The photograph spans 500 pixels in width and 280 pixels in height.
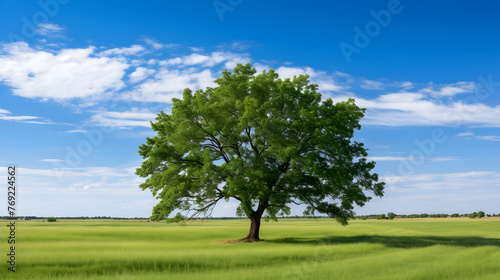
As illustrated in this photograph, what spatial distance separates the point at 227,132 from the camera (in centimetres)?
3797

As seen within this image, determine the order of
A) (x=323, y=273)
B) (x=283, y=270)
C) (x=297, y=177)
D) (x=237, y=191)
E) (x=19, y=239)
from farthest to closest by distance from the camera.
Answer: (x=19, y=239), (x=297, y=177), (x=237, y=191), (x=283, y=270), (x=323, y=273)

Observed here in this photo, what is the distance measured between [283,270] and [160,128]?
25.1 metres

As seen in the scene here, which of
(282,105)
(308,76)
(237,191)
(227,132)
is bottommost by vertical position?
(237,191)

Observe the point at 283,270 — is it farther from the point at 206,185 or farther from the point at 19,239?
the point at 19,239

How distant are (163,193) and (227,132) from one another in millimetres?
9064

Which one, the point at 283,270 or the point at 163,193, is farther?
the point at 163,193

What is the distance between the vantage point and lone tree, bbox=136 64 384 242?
36875 mm

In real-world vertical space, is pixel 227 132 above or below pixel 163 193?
above

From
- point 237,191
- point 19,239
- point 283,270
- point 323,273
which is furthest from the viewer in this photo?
point 19,239

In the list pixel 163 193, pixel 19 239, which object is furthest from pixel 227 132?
pixel 19 239

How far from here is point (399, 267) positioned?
67.9 ft

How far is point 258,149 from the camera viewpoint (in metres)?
40.4

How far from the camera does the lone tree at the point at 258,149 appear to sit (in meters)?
→ 36.9

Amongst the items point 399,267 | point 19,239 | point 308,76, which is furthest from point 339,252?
point 19,239
